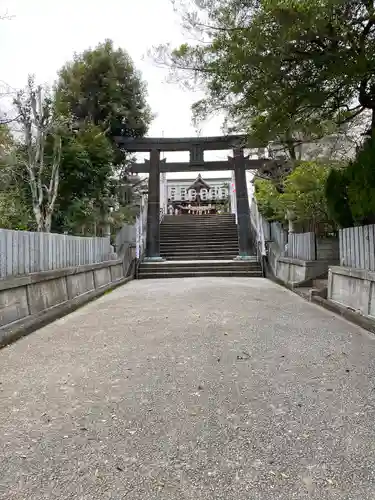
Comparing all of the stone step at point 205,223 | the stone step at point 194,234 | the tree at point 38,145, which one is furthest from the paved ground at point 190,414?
the stone step at point 205,223

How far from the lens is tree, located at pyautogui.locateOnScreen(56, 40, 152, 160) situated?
45.8 ft

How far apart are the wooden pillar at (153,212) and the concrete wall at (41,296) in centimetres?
628

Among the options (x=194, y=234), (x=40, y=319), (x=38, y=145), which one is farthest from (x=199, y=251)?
(x=40, y=319)

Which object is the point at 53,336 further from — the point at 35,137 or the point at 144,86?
the point at 144,86

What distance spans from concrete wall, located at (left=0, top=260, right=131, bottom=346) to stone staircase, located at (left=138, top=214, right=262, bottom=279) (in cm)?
454

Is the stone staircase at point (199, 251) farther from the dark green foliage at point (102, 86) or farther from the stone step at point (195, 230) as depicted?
the dark green foliage at point (102, 86)

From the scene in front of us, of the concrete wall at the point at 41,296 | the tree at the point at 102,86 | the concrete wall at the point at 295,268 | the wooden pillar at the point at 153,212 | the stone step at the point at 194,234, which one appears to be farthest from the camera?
the stone step at the point at 194,234

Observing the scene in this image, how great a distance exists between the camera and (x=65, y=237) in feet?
23.5

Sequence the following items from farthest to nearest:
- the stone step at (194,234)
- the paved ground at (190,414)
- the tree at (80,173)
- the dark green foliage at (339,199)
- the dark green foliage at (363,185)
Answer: the stone step at (194,234), the tree at (80,173), the dark green foliage at (339,199), the dark green foliage at (363,185), the paved ground at (190,414)

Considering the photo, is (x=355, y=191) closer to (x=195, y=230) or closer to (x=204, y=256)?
(x=204, y=256)

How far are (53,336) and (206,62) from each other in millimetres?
4570

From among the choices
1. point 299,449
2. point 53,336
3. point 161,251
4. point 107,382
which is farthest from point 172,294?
point 161,251

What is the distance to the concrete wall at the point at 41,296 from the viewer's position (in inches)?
183

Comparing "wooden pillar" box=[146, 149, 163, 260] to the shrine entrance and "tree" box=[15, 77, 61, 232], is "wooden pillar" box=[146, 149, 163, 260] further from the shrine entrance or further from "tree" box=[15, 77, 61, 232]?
"tree" box=[15, 77, 61, 232]
